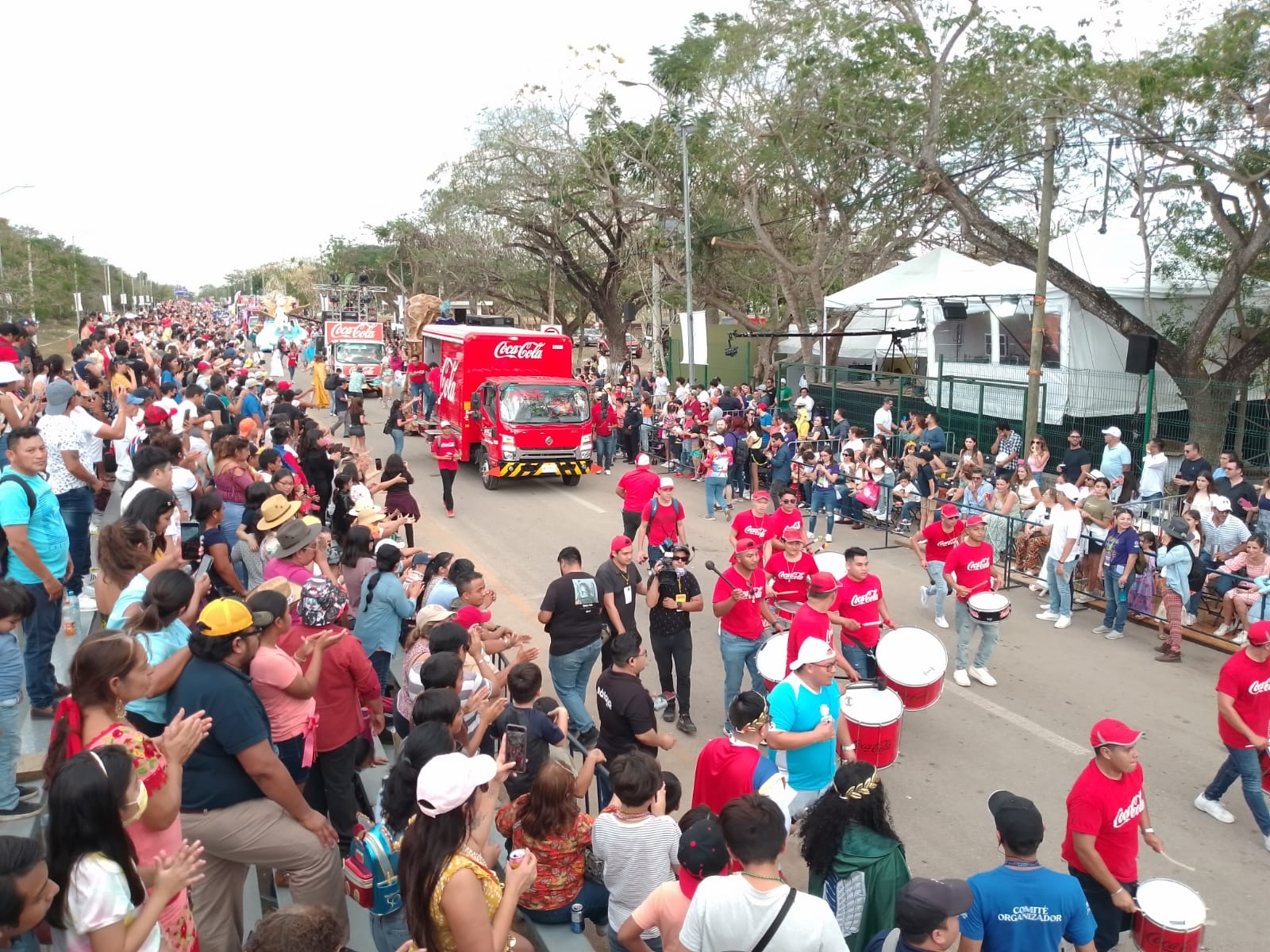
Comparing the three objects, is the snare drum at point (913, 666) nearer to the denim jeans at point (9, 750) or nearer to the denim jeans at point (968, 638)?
the denim jeans at point (968, 638)

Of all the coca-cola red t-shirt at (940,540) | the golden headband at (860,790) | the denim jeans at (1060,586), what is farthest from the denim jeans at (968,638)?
the golden headband at (860,790)

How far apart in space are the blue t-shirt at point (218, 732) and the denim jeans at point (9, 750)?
1527 millimetres

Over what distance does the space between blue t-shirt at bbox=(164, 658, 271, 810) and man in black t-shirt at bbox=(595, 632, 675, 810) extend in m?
2.33

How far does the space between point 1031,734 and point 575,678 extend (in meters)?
4.04

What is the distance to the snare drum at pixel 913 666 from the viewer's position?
7.04 metres

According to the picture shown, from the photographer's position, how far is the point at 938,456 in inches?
655

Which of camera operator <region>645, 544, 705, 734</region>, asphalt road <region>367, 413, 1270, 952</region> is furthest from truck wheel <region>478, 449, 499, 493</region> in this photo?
camera operator <region>645, 544, 705, 734</region>

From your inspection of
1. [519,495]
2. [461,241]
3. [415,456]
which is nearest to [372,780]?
[519,495]

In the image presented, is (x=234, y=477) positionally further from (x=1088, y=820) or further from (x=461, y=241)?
(x=461, y=241)

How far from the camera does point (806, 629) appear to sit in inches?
267

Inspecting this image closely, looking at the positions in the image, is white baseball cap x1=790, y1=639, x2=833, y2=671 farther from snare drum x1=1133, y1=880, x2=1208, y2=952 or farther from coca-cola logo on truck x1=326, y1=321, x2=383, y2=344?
coca-cola logo on truck x1=326, y1=321, x2=383, y2=344

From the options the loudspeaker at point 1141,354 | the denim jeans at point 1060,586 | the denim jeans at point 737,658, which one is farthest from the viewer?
the loudspeaker at point 1141,354

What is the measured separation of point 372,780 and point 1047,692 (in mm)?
6414

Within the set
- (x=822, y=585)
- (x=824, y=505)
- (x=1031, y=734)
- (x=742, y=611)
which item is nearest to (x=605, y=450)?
(x=824, y=505)
